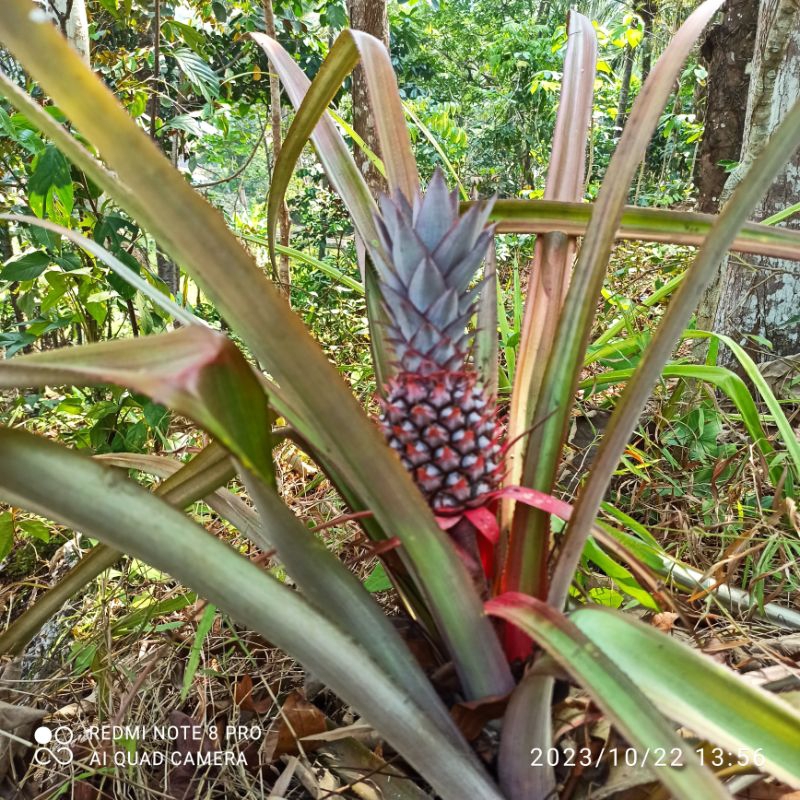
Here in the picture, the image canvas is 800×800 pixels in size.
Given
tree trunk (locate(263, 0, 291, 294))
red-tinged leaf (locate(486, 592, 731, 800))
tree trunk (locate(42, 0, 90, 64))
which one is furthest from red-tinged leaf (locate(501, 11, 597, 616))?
tree trunk (locate(42, 0, 90, 64))

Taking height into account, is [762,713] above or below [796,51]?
below

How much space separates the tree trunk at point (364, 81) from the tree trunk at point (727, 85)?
50.8 inches

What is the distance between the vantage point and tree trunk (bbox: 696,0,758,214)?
219 centimetres

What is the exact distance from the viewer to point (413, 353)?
0.67 meters

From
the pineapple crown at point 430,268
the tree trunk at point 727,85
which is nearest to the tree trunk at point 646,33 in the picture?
the tree trunk at point 727,85

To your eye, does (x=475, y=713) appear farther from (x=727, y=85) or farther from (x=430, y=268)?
(x=727, y=85)

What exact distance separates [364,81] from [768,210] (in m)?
1.38

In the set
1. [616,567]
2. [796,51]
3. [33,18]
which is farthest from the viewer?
[796,51]

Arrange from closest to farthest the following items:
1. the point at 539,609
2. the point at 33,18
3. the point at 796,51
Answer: the point at 33,18 < the point at 539,609 < the point at 796,51

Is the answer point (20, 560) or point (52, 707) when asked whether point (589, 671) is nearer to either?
point (52, 707)

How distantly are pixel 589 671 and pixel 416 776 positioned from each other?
358 millimetres

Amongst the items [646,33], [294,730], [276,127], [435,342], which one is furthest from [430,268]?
[646,33]

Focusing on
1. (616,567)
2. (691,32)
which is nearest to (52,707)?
(616,567)

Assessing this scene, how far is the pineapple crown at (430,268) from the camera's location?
2.09 feet
